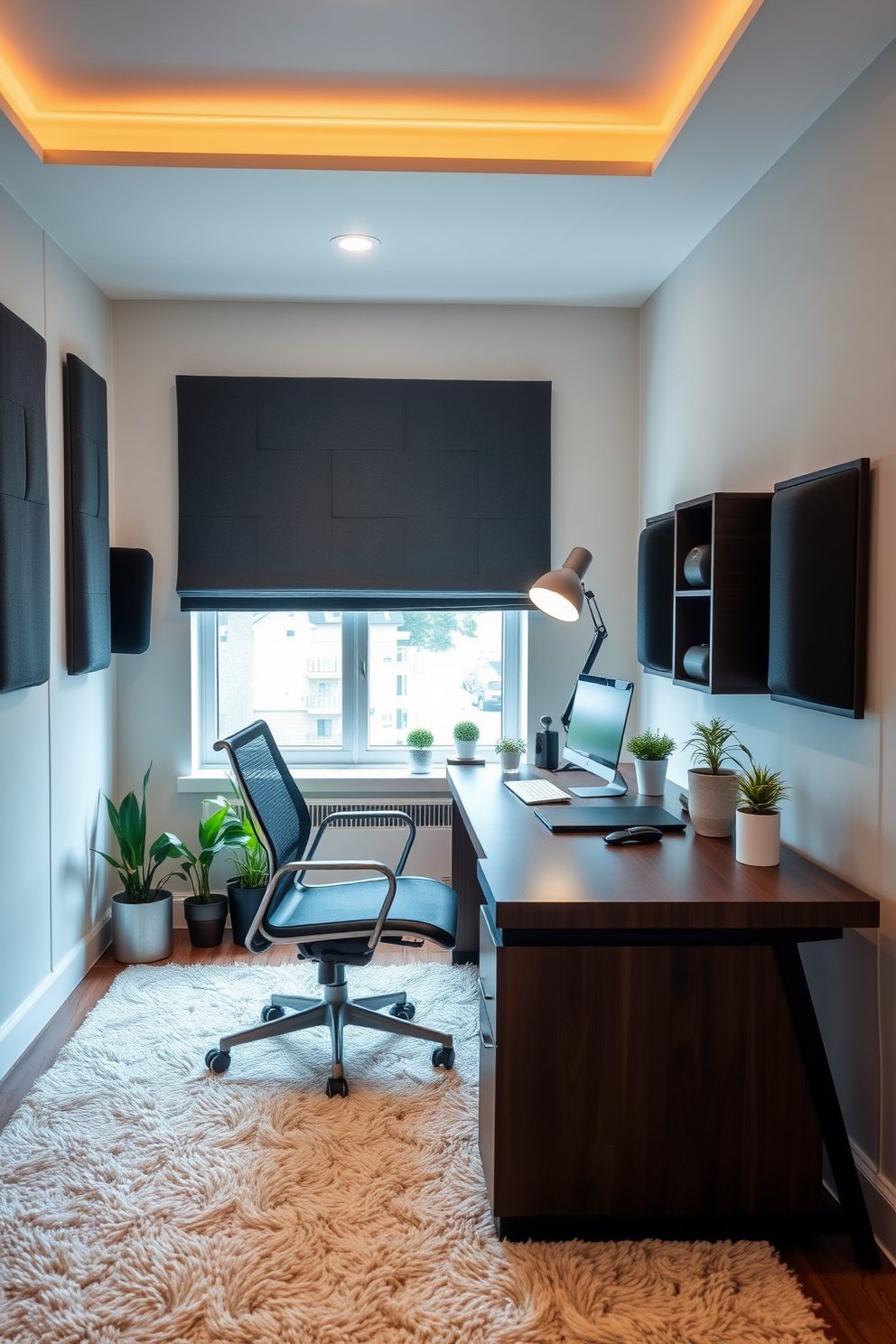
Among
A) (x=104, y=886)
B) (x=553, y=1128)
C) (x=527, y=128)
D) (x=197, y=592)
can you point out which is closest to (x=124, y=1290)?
(x=553, y=1128)

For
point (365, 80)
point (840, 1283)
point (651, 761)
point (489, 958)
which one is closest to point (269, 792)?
point (489, 958)

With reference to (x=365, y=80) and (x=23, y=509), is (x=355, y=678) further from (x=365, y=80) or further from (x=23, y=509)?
(x=365, y=80)

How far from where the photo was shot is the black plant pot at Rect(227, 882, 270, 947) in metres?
3.73

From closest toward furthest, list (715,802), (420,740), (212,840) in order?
(715,802) → (212,840) → (420,740)

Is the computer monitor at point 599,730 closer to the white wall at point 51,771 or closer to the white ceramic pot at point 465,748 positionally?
the white ceramic pot at point 465,748

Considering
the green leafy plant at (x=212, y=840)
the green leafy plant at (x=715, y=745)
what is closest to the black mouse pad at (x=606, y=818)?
the green leafy plant at (x=715, y=745)

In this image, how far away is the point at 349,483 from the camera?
→ 12.8 feet

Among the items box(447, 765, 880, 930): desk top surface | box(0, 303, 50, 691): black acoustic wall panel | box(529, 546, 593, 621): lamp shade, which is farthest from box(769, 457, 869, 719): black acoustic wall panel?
box(0, 303, 50, 691): black acoustic wall panel

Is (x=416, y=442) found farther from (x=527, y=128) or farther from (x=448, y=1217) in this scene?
(x=448, y=1217)

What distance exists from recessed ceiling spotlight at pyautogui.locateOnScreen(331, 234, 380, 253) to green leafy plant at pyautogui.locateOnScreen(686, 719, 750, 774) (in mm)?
1941

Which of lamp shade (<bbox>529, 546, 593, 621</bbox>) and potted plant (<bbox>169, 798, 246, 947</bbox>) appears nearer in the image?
lamp shade (<bbox>529, 546, 593, 621</bbox>)

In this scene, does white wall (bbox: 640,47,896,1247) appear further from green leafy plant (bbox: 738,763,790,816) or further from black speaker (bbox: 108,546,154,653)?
black speaker (bbox: 108,546,154,653)

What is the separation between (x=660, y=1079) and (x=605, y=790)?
45.6 inches

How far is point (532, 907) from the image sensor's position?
1897 mm
